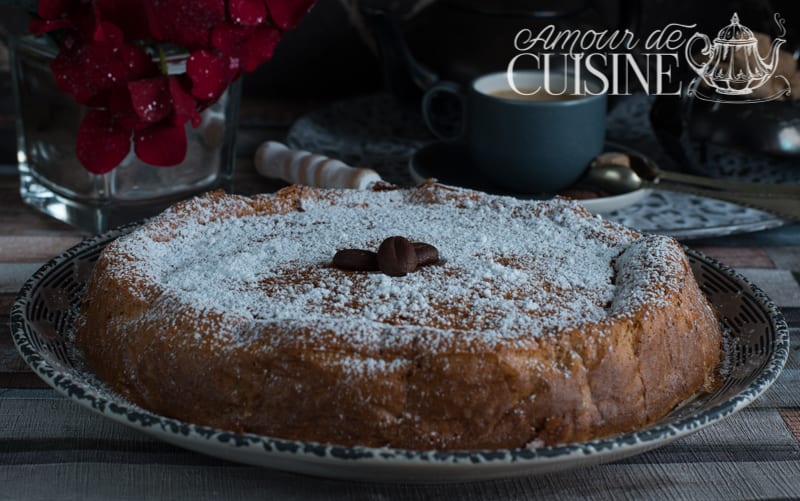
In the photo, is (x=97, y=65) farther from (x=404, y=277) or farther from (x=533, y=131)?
(x=533, y=131)

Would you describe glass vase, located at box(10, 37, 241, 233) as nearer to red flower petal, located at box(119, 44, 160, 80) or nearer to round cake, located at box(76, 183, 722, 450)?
red flower petal, located at box(119, 44, 160, 80)

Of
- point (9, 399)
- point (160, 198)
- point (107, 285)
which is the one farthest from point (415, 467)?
point (160, 198)

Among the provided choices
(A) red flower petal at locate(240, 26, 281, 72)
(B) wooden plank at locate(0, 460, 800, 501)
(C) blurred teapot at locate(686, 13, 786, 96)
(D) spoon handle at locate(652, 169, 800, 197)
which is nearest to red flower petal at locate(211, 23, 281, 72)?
(A) red flower petal at locate(240, 26, 281, 72)

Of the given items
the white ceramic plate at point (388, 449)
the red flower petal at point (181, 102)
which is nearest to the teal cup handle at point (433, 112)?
the red flower petal at point (181, 102)

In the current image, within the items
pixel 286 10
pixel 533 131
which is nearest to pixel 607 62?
pixel 533 131

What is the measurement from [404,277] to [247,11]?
51 cm

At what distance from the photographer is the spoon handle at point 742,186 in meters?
1.65

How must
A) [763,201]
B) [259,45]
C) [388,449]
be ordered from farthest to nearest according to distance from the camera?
[763,201] → [259,45] → [388,449]

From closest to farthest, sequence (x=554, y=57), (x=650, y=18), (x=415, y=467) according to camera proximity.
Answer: (x=415, y=467) → (x=554, y=57) → (x=650, y=18)

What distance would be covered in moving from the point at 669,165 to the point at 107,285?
132 cm

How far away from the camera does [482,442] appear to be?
Result: 91cm

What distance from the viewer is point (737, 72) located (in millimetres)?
1867

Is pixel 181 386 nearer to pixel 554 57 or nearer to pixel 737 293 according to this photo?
pixel 737 293

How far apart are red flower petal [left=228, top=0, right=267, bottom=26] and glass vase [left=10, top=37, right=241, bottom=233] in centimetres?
27
